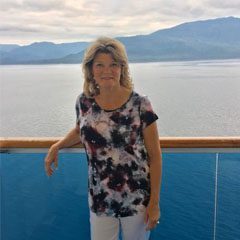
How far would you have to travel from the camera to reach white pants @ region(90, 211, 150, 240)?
5.46 ft

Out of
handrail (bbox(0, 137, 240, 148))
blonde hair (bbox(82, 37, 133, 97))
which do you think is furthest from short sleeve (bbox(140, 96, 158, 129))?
handrail (bbox(0, 137, 240, 148))

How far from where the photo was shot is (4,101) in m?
2.53

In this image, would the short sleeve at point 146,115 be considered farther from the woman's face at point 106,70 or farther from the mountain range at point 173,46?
the mountain range at point 173,46

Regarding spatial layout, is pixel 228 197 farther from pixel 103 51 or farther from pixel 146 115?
pixel 103 51

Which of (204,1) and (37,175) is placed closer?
(37,175)

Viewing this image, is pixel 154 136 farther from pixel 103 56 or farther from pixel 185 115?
pixel 185 115

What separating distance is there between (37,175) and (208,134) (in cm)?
100

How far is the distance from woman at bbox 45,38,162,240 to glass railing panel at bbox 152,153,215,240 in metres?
0.49

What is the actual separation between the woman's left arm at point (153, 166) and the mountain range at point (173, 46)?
0.97 m

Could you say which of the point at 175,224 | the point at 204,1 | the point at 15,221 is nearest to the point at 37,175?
the point at 15,221

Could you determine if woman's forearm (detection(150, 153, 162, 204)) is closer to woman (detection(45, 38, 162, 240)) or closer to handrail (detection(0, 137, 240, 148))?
woman (detection(45, 38, 162, 240))

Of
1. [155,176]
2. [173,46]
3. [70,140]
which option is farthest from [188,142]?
[173,46]

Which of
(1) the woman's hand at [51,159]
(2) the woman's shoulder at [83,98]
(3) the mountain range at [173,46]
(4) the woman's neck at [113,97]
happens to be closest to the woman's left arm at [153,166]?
(4) the woman's neck at [113,97]

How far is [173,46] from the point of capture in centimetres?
287
